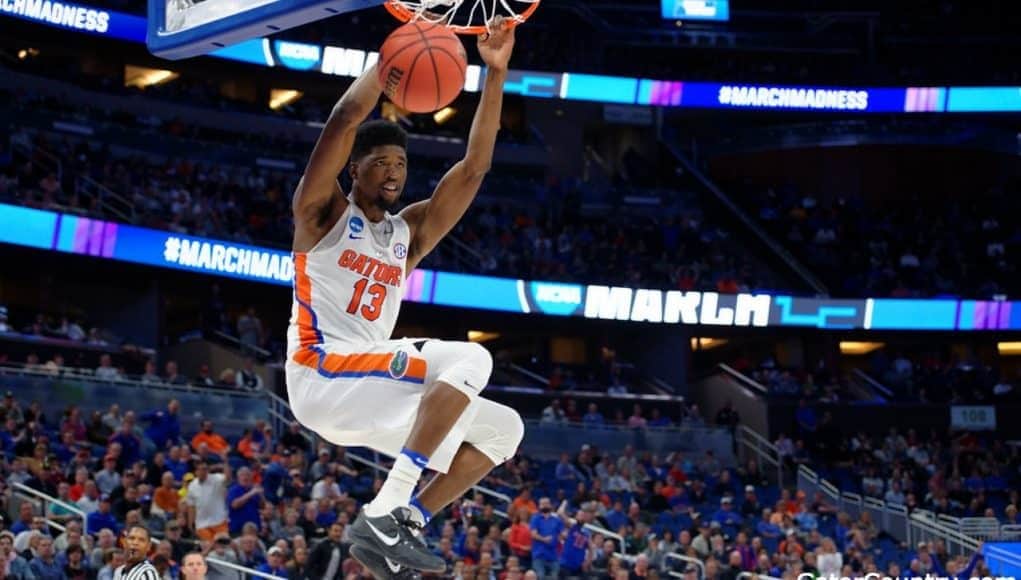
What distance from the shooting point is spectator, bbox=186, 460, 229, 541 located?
14125 millimetres

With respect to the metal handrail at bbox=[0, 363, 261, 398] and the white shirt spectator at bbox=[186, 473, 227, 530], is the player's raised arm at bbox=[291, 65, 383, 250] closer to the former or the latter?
the white shirt spectator at bbox=[186, 473, 227, 530]

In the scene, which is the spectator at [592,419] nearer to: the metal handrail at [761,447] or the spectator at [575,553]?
the metal handrail at [761,447]

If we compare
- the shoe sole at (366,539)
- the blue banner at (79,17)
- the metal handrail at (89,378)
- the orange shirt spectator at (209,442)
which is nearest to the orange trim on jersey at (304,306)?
the shoe sole at (366,539)

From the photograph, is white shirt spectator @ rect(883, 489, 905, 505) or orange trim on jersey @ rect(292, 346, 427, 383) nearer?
orange trim on jersey @ rect(292, 346, 427, 383)

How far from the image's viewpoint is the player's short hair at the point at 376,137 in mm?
5512

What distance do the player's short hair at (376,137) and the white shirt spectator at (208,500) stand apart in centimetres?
923

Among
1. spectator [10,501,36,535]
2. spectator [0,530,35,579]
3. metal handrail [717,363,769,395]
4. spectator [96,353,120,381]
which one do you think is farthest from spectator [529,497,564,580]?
metal handrail [717,363,769,395]

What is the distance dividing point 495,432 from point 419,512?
0.47 m

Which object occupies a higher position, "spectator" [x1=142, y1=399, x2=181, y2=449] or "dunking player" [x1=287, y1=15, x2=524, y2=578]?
"dunking player" [x1=287, y1=15, x2=524, y2=578]

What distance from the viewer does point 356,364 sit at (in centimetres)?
548

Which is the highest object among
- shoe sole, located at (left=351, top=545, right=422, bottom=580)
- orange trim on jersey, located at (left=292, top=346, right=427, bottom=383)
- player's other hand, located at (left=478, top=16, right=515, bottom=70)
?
player's other hand, located at (left=478, top=16, right=515, bottom=70)

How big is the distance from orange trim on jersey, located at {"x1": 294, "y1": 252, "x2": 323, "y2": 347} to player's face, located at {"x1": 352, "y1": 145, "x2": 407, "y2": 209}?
0.37m

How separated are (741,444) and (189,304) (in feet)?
36.5

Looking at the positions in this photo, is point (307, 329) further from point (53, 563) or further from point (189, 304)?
point (189, 304)
